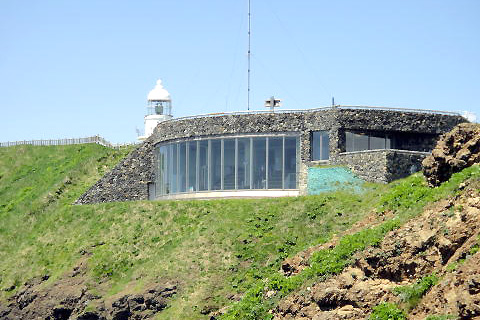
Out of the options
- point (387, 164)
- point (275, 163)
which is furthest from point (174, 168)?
point (387, 164)

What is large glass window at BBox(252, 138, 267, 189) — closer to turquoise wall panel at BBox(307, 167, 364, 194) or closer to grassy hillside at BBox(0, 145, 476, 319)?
grassy hillside at BBox(0, 145, 476, 319)

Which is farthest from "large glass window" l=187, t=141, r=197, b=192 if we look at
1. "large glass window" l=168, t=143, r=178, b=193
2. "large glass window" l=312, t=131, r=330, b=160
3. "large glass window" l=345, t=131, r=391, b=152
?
"large glass window" l=345, t=131, r=391, b=152

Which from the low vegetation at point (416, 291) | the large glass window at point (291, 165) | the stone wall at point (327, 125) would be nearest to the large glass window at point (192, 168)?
the stone wall at point (327, 125)

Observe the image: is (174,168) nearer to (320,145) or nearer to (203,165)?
(203,165)

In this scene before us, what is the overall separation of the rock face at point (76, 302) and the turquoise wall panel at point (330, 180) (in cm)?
1204

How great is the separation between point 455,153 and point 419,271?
8.18 metres

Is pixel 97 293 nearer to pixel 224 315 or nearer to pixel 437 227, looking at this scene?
pixel 224 315

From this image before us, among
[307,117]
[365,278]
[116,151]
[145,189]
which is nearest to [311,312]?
[365,278]

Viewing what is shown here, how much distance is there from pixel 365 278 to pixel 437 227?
13.3ft

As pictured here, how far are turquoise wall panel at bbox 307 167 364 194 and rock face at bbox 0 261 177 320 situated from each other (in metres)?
12.0

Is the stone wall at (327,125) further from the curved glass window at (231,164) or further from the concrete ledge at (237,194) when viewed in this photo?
Result: the concrete ledge at (237,194)

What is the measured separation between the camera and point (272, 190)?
6656 centimetres

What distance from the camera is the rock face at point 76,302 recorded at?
57594mm

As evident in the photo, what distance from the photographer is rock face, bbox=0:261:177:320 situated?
189 feet
